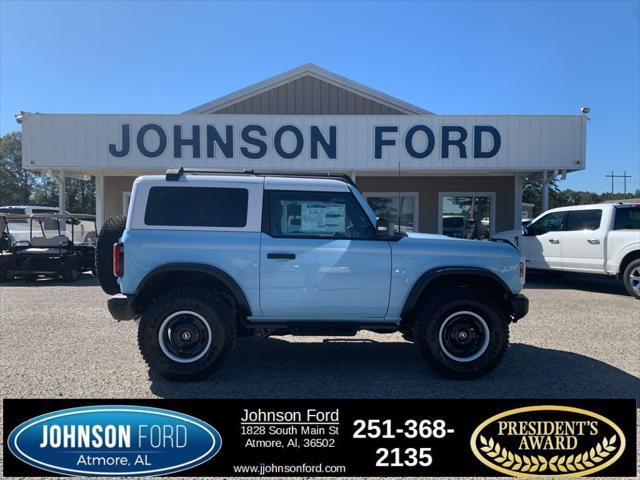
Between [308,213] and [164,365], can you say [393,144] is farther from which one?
[164,365]

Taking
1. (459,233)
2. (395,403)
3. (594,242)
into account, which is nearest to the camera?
(395,403)

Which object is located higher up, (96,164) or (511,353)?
(96,164)

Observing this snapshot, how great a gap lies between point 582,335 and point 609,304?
9.54 ft

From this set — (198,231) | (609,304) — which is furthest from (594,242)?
(198,231)

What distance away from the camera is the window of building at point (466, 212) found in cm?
1474

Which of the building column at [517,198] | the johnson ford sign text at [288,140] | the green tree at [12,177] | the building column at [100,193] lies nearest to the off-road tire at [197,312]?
the johnson ford sign text at [288,140]

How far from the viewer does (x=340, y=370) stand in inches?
191

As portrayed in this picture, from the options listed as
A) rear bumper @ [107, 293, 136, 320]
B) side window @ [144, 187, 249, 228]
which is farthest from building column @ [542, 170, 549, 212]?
rear bumper @ [107, 293, 136, 320]

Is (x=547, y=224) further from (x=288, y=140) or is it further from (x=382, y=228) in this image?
(x=382, y=228)

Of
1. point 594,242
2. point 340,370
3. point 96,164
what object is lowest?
point 340,370

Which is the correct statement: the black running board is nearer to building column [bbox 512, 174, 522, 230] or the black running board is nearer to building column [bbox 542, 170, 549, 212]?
building column [bbox 542, 170, 549, 212]

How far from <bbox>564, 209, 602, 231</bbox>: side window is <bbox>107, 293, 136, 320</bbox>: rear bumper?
9.71 m

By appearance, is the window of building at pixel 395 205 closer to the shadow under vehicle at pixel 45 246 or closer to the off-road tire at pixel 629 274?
the off-road tire at pixel 629 274

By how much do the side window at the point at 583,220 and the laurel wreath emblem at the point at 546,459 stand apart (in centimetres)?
794
